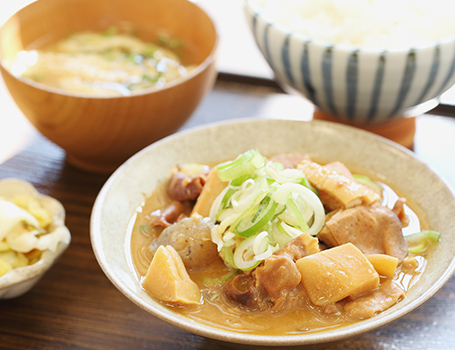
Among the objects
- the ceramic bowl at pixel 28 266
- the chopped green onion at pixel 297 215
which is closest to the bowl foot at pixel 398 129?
the chopped green onion at pixel 297 215

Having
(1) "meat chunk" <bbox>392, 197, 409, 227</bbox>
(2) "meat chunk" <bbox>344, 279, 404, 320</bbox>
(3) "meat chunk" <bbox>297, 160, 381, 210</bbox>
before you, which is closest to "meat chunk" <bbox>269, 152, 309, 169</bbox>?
(3) "meat chunk" <bbox>297, 160, 381, 210</bbox>

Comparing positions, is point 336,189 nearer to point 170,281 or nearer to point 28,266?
point 170,281

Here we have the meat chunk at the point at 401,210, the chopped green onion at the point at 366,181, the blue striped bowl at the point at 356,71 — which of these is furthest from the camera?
the blue striped bowl at the point at 356,71

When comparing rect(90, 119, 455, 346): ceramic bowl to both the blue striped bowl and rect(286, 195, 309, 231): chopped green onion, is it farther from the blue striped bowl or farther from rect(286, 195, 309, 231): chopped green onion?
rect(286, 195, 309, 231): chopped green onion

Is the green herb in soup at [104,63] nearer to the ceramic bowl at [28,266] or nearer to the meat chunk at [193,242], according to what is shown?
the ceramic bowl at [28,266]

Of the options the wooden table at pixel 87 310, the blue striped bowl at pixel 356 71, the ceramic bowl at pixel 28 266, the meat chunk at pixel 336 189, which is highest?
the blue striped bowl at pixel 356 71

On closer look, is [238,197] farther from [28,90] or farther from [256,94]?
[256,94]
